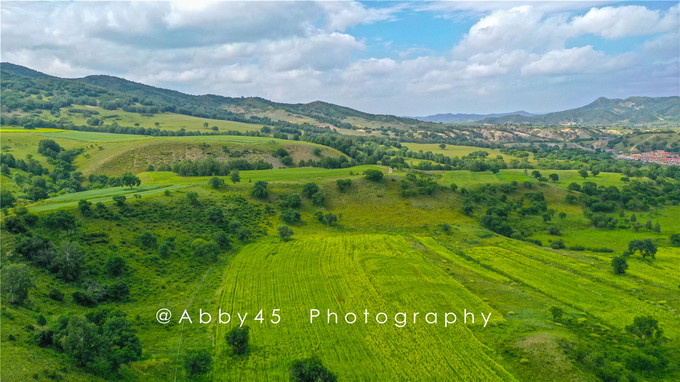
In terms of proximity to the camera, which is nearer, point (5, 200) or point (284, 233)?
point (5, 200)

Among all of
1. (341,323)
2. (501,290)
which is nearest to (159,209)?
(341,323)

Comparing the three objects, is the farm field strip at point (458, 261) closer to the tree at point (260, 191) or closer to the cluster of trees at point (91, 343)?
the tree at point (260, 191)

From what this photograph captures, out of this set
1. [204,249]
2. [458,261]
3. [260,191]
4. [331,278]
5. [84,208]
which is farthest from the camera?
[260,191]

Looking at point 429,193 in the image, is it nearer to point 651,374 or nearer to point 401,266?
point 401,266

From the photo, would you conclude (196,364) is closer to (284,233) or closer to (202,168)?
(284,233)

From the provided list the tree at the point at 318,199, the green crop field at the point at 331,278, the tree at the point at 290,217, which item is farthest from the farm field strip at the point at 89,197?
the tree at the point at 318,199

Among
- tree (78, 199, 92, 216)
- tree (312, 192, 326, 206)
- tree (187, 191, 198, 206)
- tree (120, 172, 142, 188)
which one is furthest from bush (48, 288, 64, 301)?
tree (312, 192, 326, 206)

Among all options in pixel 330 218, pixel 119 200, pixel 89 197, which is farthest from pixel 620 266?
pixel 89 197
